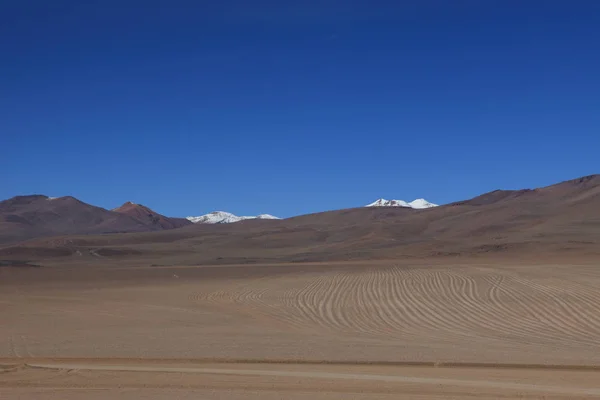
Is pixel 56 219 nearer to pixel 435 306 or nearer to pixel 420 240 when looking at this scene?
pixel 420 240

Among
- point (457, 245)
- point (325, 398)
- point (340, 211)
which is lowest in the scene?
point (325, 398)

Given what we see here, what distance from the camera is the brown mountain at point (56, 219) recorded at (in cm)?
15082

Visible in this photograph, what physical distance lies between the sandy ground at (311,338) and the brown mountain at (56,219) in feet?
401

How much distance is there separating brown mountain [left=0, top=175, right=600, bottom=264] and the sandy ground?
21.2 metres

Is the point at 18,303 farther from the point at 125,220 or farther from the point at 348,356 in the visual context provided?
the point at 125,220

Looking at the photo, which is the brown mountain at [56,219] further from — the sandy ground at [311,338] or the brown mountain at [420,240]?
the sandy ground at [311,338]

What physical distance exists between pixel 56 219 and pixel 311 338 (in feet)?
534

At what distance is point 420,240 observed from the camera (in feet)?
244

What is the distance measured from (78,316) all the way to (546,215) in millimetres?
73241

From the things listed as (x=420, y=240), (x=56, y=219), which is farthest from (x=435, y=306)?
(x=56, y=219)

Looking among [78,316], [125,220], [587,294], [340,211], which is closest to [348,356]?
[78,316]

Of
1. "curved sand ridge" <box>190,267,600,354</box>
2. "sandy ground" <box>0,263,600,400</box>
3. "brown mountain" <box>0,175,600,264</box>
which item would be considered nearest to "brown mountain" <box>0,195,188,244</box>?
"brown mountain" <box>0,175,600,264</box>

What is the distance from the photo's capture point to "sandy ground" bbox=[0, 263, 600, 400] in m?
10.4

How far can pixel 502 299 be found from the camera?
22.7m
